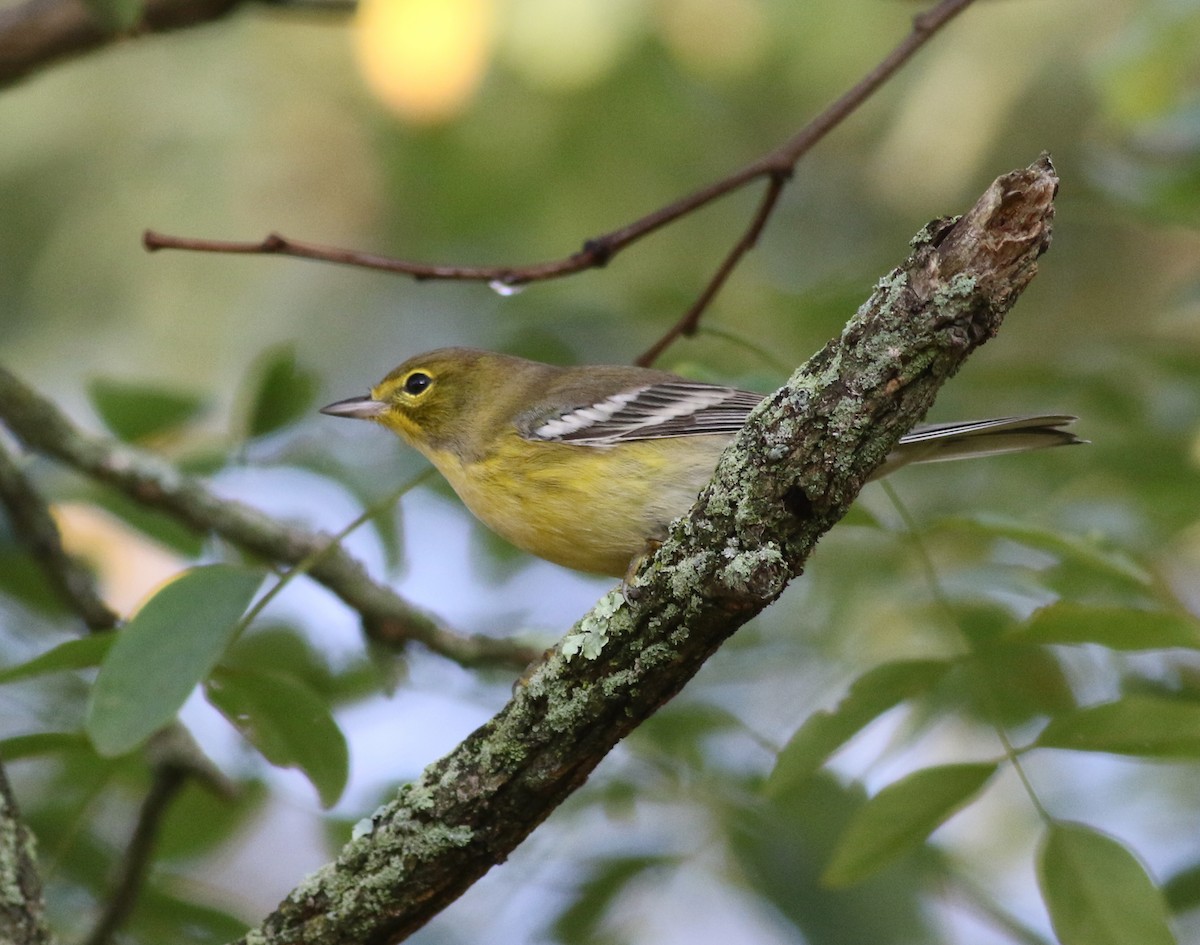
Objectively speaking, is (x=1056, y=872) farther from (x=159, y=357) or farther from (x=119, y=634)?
(x=159, y=357)

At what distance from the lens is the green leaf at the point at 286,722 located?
3.14m

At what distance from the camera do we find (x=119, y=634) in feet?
9.48

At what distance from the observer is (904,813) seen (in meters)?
3.07

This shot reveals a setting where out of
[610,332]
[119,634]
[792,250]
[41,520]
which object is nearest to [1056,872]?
[119,634]

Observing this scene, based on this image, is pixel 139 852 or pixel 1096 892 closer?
pixel 1096 892

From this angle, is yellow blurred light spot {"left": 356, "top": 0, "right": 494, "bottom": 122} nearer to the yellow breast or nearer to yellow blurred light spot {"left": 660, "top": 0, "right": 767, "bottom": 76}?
yellow blurred light spot {"left": 660, "top": 0, "right": 767, "bottom": 76}

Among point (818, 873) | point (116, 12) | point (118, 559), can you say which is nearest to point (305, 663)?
point (818, 873)

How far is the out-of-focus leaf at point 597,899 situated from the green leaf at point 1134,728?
153cm

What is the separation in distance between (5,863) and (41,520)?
5.07ft

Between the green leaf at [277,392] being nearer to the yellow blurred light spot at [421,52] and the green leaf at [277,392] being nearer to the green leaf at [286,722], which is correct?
the green leaf at [286,722]

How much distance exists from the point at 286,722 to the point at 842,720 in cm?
127

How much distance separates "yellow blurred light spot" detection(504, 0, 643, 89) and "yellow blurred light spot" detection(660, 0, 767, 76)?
1.06 meters

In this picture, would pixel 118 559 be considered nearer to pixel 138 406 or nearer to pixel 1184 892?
pixel 138 406

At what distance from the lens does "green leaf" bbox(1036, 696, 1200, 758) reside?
9.62 feet
